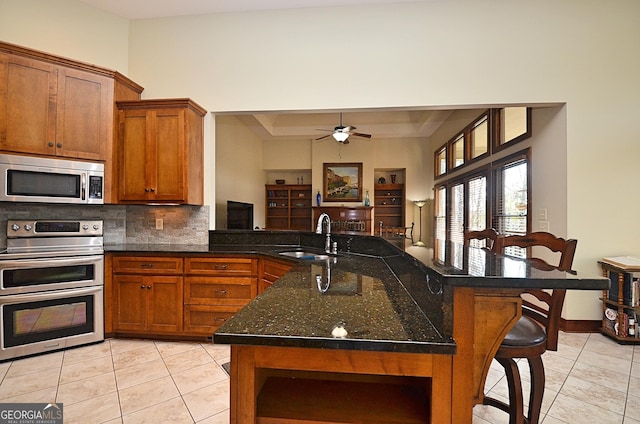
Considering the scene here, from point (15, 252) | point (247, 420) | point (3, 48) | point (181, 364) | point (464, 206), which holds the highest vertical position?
point (3, 48)

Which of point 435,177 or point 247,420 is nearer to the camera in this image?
point 247,420

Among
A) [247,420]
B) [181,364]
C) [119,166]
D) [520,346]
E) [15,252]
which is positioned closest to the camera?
[247,420]

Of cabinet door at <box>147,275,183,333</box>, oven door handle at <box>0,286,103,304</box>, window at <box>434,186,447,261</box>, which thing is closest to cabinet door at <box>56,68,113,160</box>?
oven door handle at <box>0,286,103,304</box>

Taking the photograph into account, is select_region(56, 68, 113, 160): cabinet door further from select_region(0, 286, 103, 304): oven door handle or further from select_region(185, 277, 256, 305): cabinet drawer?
select_region(185, 277, 256, 305): cabinet drawer

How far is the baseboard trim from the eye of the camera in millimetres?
3072

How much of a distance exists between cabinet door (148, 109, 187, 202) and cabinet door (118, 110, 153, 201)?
10 centimetres

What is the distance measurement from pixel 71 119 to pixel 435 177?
7.10 metres

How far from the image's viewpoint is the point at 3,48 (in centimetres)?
253

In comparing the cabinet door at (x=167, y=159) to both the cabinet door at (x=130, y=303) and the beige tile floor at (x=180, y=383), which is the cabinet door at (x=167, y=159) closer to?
the cabinet door at (x=130, y=303)

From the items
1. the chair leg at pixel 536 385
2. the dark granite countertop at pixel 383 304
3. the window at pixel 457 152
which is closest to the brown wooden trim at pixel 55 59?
the dark granite countertop at pixel 383 304

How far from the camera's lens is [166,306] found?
9.50 ft

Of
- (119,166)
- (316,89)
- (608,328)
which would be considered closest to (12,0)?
(119,166)

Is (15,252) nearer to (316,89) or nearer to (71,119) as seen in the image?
(71,119)

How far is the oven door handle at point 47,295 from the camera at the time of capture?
247cm
